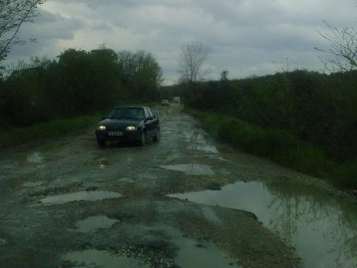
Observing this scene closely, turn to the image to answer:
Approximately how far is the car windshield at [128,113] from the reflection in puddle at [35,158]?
4.18 meters

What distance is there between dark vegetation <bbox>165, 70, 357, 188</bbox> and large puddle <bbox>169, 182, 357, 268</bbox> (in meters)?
2.07

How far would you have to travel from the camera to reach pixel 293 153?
53.8ft

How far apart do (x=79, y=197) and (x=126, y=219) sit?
209 cm

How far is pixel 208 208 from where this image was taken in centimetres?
884

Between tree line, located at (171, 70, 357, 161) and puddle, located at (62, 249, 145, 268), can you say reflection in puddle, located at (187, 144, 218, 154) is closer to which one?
tree line, located at (171, 70, 357, 161)

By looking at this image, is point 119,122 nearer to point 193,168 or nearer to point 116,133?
point 116,133

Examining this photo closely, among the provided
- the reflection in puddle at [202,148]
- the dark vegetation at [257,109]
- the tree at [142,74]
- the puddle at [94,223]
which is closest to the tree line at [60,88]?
the dark vegetation at [257,109]

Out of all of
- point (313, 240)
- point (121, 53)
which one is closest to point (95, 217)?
point (313, 240)

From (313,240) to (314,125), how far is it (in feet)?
38.2

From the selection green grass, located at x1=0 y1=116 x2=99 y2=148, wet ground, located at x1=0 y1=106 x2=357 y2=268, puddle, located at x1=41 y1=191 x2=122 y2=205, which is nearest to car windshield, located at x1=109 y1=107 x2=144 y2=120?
green grass, located at x1=0 y1=116 x2=99 y2=148

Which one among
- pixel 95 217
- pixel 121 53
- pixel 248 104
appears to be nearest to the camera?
pixel 95 217

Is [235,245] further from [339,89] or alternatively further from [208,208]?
[339,89]

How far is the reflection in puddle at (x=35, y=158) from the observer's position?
15.2 m

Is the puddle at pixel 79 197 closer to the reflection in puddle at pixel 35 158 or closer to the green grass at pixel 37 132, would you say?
the reflection in puddle at pixel 35 158
